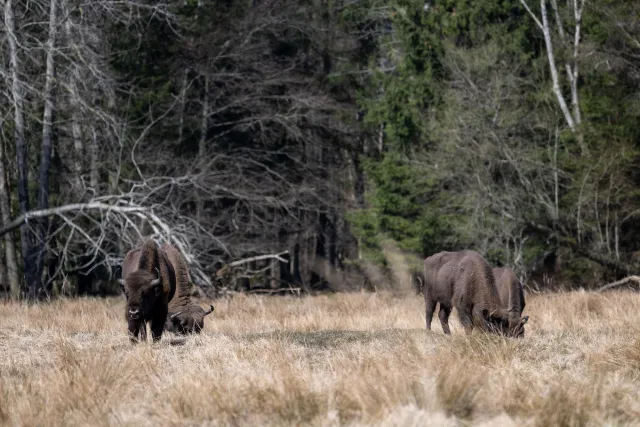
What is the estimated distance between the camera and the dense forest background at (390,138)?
89.4 ft

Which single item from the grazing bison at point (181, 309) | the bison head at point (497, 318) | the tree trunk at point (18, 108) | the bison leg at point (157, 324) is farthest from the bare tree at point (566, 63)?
the bison leg at point (157, 324)

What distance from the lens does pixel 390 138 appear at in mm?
33844

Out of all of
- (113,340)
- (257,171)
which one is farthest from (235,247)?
(113,340)

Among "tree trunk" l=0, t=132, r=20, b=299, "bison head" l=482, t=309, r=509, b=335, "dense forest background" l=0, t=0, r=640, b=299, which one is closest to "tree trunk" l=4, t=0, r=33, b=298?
"tree trunk" l=0, t=132, r=20, b=299

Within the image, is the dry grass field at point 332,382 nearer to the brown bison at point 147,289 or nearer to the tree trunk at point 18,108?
the brown bison at point 147,289

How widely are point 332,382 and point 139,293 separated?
4.62 meters

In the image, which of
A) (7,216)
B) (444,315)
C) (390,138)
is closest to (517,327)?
(444,315)

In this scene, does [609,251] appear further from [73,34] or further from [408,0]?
[73,34]

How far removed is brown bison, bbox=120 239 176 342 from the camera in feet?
36.4

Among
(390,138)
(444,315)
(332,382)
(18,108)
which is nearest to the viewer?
(332,382)

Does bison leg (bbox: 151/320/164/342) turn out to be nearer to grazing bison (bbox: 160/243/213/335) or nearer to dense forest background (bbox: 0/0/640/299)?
grazing bison (bbox: 160/243/213/335)

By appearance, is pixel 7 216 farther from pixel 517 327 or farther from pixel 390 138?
pixel 517 327

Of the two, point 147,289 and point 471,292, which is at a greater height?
point 147,289

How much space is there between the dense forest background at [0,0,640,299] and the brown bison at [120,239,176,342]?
11362 mm
